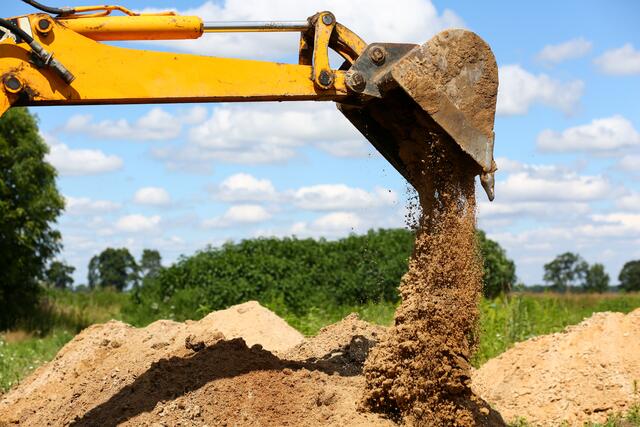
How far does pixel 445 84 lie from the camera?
6.98 m

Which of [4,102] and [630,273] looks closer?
[4,102]

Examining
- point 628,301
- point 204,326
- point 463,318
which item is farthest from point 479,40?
point 628,301

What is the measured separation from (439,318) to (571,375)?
3.42m

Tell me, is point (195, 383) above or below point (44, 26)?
below

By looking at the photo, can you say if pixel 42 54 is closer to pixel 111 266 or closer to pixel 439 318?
pixel 439 318

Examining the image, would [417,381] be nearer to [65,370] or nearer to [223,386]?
[223,386]

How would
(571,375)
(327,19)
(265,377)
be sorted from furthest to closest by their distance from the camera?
1. (571,375)
2. (265,377)
3. (327,19)

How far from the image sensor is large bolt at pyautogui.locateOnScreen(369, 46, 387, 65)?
23.2 feet

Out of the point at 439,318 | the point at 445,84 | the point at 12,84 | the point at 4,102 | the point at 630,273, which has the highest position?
the point at 630,273

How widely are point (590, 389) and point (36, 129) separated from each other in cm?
2118

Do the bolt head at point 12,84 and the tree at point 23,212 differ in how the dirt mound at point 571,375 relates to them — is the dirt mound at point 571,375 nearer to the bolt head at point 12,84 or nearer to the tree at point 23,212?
the bolt head at point 12,84

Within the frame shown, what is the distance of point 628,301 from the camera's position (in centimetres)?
1989

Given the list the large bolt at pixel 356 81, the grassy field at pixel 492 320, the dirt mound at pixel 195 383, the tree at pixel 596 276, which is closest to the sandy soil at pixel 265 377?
the dirt mound at pixel 195 383

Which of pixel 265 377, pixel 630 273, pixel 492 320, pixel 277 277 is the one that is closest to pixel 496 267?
pixel 277 277
